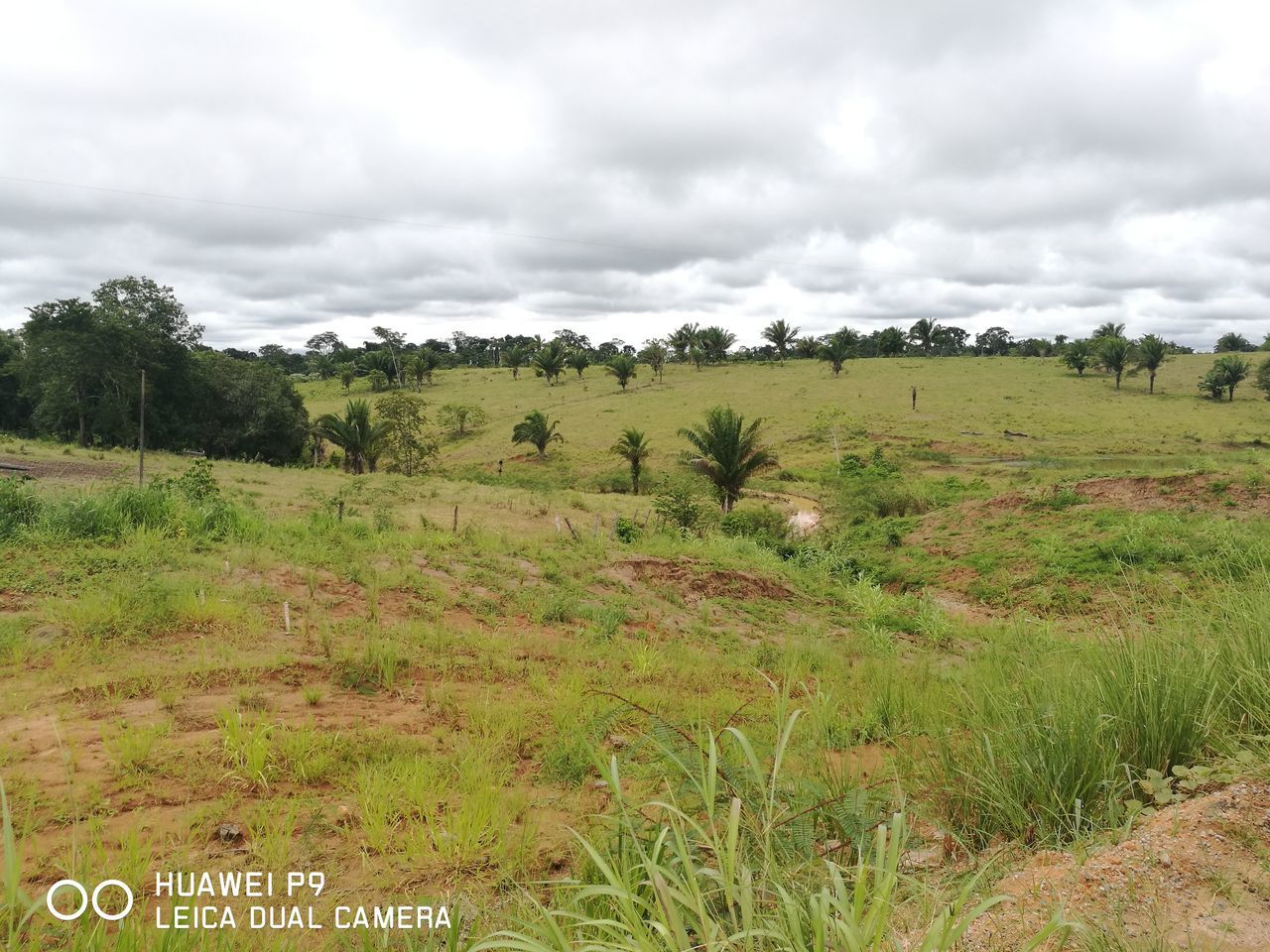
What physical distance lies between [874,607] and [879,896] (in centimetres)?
978

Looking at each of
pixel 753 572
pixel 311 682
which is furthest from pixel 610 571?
pixel 311 682

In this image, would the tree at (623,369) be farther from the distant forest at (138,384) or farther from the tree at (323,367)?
the tree at (323,367)

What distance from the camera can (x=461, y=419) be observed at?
48.5 meters

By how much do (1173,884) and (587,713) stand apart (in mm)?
3362

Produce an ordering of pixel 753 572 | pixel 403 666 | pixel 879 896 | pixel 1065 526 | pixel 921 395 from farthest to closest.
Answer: pixel 921 395 < pixel 1065 526 < pixel 753 572 < pixel 403 666 < pixel 879 896

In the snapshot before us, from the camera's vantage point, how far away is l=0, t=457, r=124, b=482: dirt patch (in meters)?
17.4

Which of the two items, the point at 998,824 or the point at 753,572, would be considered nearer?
the point at 998,824

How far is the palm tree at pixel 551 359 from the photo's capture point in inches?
2416

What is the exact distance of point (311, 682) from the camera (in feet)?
17.4

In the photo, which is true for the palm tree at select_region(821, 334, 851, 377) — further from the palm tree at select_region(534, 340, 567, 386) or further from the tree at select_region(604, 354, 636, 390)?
the palm tree at select_region(534, 340, 567, 386)

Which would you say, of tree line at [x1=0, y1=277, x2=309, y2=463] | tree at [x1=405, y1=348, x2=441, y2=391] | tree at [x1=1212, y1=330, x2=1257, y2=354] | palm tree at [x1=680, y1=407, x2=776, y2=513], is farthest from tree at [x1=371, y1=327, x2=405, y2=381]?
tree at [x1=1212, y1=330, x2=1257, y2=354]

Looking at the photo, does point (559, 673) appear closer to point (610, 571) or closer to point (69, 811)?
point (69, 811)

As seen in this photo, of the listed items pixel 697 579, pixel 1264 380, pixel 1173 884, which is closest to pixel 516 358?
pixel 1264 380

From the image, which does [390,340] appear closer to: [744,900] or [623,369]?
[623,369]
